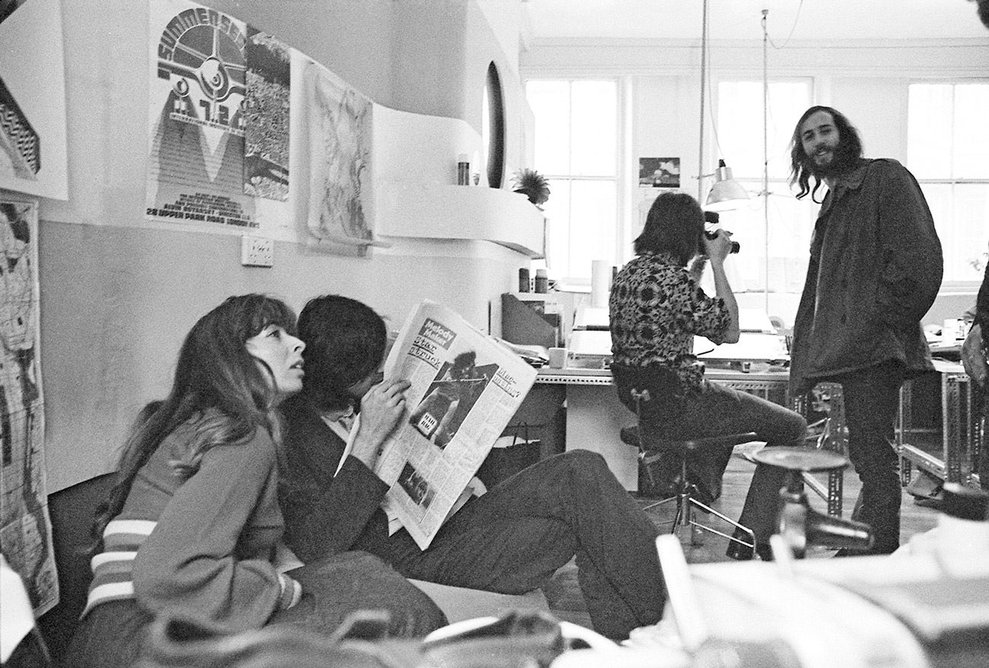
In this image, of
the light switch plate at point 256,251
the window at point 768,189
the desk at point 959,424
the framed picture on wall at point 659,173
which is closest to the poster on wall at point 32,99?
the light switch plate at point 256,251

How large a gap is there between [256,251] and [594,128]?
558 cm

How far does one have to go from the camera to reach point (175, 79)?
204 centimetres

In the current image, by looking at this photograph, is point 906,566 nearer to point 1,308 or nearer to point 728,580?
point 728,580

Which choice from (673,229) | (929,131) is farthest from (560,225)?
(673,229)

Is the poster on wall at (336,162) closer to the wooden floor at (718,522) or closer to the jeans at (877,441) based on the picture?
the wooden floor at (718,522)

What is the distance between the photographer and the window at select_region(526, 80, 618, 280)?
25.0 feet

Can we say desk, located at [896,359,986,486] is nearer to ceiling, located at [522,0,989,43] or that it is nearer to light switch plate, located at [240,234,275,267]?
light switch plate, located at [240,234,275,267]

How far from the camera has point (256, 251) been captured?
2510mm

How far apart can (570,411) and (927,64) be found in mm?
5463

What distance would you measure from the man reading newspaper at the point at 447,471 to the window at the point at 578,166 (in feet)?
19.6

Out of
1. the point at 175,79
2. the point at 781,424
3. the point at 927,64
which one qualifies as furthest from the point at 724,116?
the point at 175,79

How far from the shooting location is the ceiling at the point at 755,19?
653 centimetres

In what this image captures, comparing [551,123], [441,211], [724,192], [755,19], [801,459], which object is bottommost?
[801,459]

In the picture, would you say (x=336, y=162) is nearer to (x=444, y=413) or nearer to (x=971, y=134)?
(x=444, y=413)
